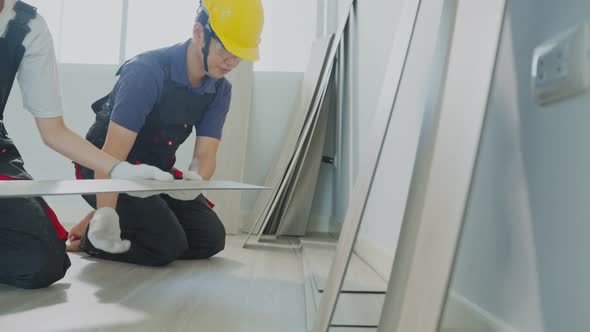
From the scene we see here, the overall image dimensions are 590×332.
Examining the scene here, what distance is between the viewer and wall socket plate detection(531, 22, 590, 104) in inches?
24.2

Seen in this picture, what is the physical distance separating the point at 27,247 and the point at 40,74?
0.58 metres

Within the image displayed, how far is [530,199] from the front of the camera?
756 mm

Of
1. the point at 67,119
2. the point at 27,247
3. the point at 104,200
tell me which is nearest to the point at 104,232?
the point at 104,200

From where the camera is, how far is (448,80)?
2.24 ft

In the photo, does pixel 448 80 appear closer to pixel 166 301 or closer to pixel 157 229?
pixel 166 301

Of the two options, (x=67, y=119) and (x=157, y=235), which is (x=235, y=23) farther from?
(x=67, y=119)

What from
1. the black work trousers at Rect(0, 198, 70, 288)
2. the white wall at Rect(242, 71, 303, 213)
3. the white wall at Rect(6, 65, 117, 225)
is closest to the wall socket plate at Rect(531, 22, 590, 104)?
the black work trousers at Rect(0, 198, 70, 288)

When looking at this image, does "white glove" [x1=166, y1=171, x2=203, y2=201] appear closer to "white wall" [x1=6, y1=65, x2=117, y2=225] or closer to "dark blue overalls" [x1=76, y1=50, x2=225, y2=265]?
"dark blue overalls" [x1=76, y1=50, x2=225, y2=265]

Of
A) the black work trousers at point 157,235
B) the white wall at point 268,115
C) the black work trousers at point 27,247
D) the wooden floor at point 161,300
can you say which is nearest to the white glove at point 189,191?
the black work trousers at point 157,235

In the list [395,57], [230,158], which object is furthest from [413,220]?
[230,158]

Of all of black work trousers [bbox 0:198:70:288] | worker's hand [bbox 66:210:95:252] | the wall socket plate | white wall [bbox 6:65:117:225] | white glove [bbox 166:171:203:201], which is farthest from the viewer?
white wall [bbox 6:65:117:225]

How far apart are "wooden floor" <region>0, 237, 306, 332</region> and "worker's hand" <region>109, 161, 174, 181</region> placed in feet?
1.25

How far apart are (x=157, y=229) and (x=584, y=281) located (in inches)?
72.4

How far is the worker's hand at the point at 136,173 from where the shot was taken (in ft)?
5.43
